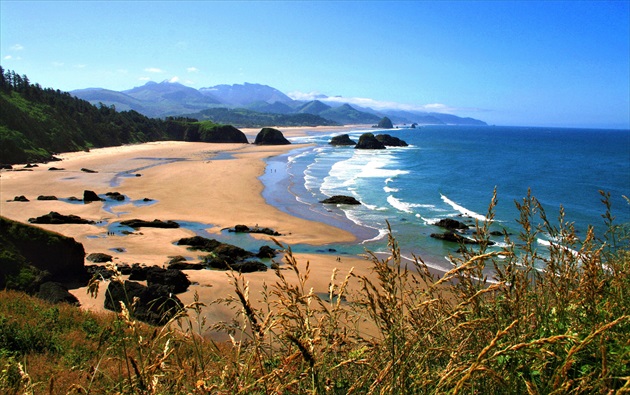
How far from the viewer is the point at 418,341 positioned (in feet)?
7.23

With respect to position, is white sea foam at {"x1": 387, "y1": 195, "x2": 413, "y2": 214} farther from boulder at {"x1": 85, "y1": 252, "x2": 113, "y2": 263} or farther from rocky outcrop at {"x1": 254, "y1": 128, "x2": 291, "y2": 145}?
rocky outcrop at {"x1": 254, "y1": 128, "x2": 291, "y2": 145}

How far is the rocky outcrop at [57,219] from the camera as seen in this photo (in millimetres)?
25156

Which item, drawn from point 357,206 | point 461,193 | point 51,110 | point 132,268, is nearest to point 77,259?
point 132,268

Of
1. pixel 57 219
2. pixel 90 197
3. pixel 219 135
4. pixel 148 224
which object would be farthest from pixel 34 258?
pixel 219 135

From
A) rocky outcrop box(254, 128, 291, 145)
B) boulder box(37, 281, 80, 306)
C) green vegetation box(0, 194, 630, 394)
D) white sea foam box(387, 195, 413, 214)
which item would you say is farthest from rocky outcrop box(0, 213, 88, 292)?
rocky outcrop box(254, 128, 291, 145)

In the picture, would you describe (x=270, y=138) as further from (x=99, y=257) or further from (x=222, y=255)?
(x=99, y=257)

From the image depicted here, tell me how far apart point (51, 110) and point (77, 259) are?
72203 millimetres

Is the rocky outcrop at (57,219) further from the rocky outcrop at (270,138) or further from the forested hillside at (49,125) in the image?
the rocky outcrop at (270,138)

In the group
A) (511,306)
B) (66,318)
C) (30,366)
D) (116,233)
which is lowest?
(116,233)

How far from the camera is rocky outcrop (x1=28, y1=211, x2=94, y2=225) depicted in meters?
25.2

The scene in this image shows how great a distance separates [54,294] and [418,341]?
12.9 meters

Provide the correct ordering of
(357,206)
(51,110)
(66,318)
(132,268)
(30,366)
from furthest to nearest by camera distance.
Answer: (51,110)
(357,206)
(132,268)
(66,318)
(30,366)

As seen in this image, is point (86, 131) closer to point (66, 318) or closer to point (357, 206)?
point (357, 206)

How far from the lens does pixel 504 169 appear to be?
6022cm
